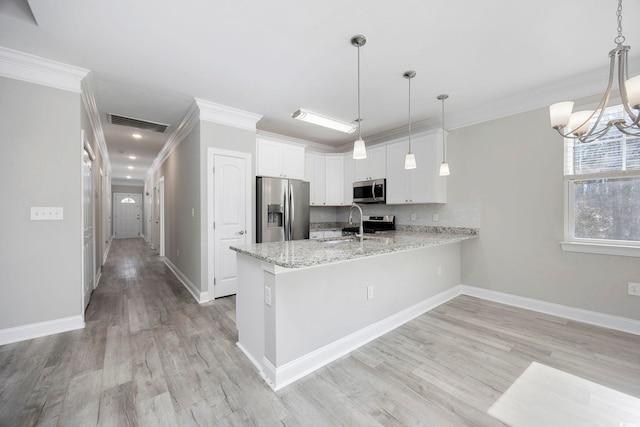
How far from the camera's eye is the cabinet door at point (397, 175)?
164 inches

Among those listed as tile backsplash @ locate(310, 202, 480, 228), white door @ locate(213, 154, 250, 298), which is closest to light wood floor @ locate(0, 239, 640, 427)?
white door @ locate(213, 154, 250, 298)

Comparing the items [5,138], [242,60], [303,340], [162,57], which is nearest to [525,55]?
[242,60]

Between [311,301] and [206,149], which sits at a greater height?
[206,149]

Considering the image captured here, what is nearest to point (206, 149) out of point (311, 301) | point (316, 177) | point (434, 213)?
point (316, 177)

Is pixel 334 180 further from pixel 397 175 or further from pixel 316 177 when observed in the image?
pixel 397 175

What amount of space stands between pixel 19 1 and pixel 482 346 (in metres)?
4.55

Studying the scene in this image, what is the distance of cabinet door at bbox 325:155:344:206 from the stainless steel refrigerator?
1028mm

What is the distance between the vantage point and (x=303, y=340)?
1.96 meters

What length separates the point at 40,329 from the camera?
2.52m

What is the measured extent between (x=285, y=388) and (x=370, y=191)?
11.3ft

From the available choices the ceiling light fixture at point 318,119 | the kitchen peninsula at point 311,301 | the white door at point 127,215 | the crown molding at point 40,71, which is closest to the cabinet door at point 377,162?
the ceiling light fixture at point 318,119

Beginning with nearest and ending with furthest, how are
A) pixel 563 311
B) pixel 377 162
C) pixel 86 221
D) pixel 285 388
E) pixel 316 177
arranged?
pixel 285 388 → pixel 563 311 → pixel 86 221 → pixel 377 162 → pixel 316 177

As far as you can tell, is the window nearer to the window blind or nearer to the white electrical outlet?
the window blind

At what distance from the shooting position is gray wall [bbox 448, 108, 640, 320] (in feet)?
9.20
